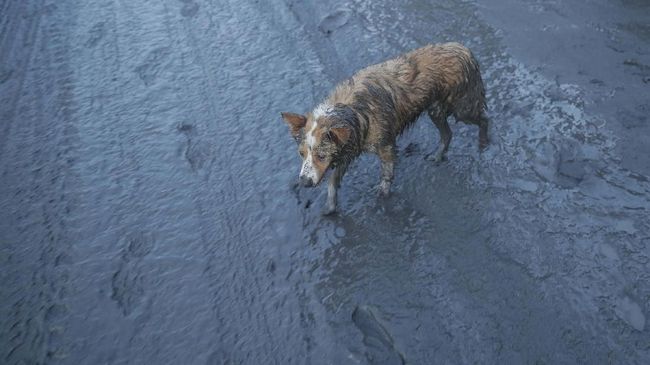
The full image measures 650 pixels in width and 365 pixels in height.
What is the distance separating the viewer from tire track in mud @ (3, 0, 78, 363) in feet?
14.5

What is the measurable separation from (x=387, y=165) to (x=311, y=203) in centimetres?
90

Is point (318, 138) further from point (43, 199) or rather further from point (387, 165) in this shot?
point (43, 199)

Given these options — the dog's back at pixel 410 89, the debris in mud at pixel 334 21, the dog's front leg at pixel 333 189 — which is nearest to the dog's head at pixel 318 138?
the dog's back at pixel 410 89

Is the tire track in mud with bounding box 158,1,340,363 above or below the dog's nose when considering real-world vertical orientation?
below

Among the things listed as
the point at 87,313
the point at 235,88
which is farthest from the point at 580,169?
the point at 87,313

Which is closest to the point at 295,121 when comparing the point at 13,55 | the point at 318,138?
the point at 318,138

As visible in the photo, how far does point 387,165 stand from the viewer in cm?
515

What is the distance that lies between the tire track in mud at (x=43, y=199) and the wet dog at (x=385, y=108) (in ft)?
8.29

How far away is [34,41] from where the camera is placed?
26.3 ft

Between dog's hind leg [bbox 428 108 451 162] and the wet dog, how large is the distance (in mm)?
11

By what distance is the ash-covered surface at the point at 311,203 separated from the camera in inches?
167

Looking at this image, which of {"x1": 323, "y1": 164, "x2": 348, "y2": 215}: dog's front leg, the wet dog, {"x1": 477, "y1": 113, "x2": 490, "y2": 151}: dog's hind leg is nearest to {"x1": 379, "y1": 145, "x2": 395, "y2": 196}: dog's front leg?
the wet dog

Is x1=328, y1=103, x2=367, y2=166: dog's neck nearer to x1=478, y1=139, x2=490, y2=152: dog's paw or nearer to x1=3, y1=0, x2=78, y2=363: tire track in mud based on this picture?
x1=478, y1=139, x2=490, y2=152: dog's paw

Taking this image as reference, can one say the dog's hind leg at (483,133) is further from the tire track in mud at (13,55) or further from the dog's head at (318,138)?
the tire track in mud at (13,55)
